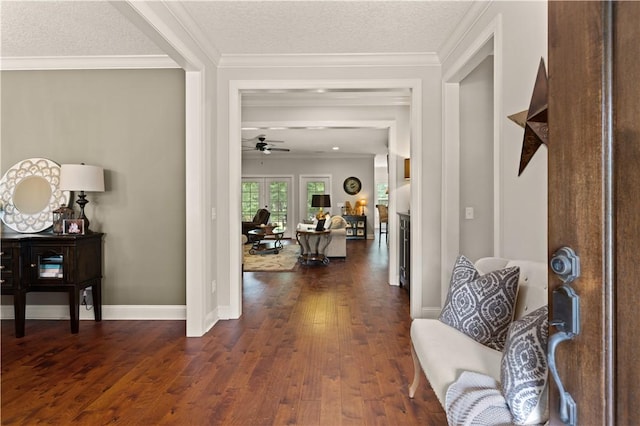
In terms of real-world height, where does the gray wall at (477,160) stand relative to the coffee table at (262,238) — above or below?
above

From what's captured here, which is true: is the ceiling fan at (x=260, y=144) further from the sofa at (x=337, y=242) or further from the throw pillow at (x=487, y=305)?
the throw pillow at (x=487, y=305)

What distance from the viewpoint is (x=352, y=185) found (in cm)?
1220

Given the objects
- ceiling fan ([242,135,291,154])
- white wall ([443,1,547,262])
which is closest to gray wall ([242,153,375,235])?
ceiling fan ([242,135,291,154])

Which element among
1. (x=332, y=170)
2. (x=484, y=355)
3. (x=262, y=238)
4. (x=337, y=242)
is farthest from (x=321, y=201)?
(x=484, y=355)

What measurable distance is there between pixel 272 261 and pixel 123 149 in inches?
163

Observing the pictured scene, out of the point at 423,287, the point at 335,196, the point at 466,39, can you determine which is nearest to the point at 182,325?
the point at 423,287

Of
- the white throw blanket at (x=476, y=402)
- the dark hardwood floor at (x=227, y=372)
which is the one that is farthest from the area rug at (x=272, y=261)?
the white throw blanket at (x=476, y=402)

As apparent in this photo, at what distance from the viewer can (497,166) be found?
2.52 meters

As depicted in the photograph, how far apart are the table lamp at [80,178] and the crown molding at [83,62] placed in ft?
3.39

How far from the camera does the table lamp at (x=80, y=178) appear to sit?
3490 millimetres

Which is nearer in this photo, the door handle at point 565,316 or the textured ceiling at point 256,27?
the door handle at point 565,316

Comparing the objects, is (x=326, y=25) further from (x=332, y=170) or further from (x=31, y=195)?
(x=332, y=170)

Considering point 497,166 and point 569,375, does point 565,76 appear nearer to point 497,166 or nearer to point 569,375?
point 569,375

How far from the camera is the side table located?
7.49 m
